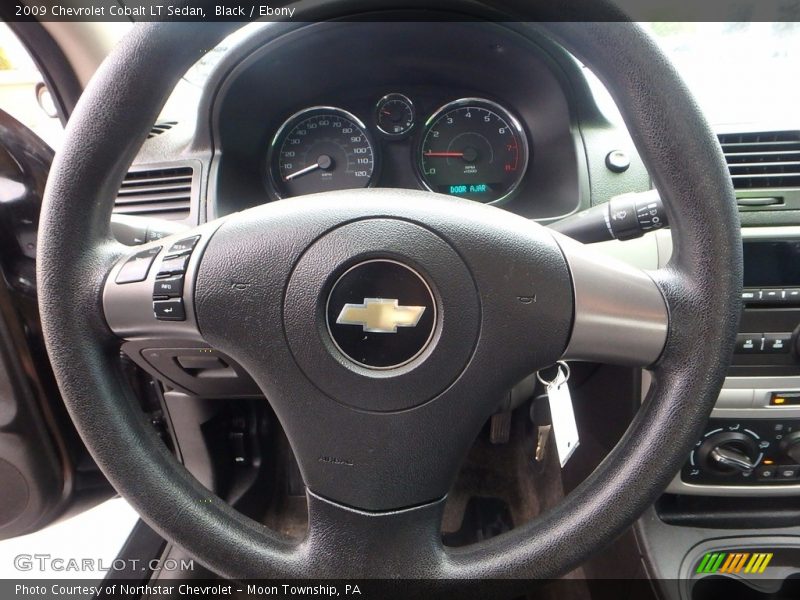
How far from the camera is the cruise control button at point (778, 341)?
0.97 meters

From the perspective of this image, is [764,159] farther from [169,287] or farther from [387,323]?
[169,287]

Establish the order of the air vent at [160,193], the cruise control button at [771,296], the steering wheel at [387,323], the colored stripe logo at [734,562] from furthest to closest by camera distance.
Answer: the air vent at [160,193] → the colored stripe logo at [734,562] → the cruise control button at [771,296] → the steering wheel at [387,323]

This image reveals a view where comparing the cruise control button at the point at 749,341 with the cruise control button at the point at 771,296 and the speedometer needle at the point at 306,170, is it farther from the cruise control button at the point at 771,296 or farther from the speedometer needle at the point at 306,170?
the speedometer needle at the point at 306,170

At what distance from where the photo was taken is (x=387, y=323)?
0.66 meters

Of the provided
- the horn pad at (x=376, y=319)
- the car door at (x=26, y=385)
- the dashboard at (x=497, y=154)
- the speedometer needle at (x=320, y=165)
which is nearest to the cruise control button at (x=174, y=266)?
the horn pad at (x=376, y=319)

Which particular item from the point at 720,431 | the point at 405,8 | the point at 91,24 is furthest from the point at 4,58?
the point at 720,431

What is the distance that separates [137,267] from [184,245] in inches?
2.3

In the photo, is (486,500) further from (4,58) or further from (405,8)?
(4,58)

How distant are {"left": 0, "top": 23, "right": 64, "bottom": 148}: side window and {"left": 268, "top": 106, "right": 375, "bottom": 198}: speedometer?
52 centimetres

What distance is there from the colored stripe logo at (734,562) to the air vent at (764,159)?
658mm

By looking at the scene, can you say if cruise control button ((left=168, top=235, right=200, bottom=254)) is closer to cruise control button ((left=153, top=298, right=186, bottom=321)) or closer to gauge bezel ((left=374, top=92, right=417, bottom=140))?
cruise control button ((left=153, top=298, right=186, bottom=321))

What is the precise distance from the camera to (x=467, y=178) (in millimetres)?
1365

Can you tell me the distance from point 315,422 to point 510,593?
11.3 inches
